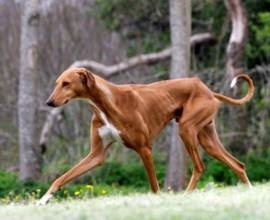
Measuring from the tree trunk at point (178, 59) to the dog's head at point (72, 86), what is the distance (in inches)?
339

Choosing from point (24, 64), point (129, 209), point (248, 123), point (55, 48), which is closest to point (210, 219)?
point (129, 209)

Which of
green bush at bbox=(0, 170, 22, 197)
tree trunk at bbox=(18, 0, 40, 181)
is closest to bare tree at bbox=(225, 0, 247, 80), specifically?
tree trunk at bbox=(18, 0, 40, 181)

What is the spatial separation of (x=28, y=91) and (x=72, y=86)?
972 cm

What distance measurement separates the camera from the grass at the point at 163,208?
9148 mm

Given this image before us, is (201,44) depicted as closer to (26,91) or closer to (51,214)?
(26,91)

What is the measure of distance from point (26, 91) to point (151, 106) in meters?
9.29

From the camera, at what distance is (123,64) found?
2545cm

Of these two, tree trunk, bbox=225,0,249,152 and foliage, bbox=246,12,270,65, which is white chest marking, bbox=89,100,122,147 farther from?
tree trunk, bbox=225,0,249,152

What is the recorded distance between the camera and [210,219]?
29.3ft

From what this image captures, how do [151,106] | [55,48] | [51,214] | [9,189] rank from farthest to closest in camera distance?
1. [55,48]
2. [9,189]
3. [151,106]
4. [51,214]

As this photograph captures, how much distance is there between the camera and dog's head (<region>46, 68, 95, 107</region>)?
1223 cm

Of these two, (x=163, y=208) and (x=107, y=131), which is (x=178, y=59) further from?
(x=163, y=208)

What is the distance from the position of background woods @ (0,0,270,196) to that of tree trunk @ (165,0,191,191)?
0.02 m

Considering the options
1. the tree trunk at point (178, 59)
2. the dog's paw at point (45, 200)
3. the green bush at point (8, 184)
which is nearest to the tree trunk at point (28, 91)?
the green bush at point (8, 184)
